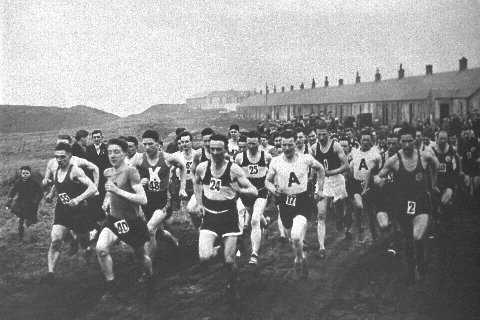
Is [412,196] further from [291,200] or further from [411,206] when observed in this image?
[291,200]

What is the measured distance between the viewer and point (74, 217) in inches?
290

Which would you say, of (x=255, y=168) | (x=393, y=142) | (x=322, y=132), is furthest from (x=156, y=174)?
(x=393, y=142)

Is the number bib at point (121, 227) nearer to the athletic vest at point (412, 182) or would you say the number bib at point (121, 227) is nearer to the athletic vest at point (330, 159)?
the athletic vest at point (412, 182)

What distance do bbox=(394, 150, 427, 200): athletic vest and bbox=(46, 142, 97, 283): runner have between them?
475cm

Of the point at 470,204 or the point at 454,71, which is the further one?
the point at 454,71

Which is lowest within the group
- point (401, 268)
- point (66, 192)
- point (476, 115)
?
point (401, 268)

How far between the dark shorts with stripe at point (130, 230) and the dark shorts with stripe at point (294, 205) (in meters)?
2.21

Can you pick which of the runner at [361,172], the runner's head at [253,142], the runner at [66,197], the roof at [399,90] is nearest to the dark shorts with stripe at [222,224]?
the runner at [66,197]

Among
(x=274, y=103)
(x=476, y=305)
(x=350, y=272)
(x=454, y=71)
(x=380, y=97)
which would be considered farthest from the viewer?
(x=274, y=103)

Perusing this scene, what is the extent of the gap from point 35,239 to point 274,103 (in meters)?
60.6

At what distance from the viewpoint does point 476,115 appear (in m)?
12.8

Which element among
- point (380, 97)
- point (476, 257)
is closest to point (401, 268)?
point (476, 257)

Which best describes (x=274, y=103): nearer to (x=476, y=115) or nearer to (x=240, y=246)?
(x=476, y=115)

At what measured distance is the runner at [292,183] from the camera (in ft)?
23.7
